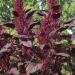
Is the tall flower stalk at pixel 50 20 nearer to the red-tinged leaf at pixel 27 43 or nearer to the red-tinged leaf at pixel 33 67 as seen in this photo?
the red-tinged leaf at pixel 27 43

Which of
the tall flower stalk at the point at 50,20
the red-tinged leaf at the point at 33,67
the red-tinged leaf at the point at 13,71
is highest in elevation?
the tall flower stalk at the point at 50,20

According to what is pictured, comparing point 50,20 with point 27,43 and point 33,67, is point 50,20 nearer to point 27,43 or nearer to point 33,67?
point 27,43

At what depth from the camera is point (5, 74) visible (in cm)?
365

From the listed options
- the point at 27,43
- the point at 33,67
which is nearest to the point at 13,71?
the point at 33,67

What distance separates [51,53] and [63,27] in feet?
0.99

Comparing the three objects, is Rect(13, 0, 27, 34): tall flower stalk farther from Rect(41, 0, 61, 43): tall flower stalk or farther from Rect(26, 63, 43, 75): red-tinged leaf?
Rect(26, 63, 43, 75): red-tinged leaf

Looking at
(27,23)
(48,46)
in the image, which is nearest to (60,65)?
(48,46)

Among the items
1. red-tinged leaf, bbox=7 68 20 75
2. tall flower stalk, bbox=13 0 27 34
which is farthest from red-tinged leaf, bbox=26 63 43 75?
tall flower stalk, bbox=13 0 27 34

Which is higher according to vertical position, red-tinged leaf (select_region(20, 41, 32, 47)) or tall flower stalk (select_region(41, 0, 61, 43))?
tall flower stalk (select_region(41, 0, 61, 43))

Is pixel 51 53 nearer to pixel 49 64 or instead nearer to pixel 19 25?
pixel 49 64

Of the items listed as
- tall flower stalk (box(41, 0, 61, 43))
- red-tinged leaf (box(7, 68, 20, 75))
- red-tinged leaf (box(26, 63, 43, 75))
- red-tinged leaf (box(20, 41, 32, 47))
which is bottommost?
red-tinged leaf (box(7, 68, 20, 75))

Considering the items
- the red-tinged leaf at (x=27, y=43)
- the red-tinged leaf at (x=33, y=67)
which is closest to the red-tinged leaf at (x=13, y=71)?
the red-tinged leaf at (x=33, y=67)

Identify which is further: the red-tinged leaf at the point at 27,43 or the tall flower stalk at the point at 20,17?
the tall flower stalk at the point at 20,17

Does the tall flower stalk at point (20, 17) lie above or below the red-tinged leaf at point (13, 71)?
above
